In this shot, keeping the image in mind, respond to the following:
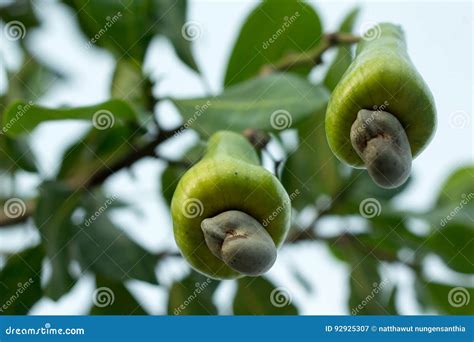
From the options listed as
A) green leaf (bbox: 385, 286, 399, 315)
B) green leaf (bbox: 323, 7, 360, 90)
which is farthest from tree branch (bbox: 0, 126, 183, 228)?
green leaf (bbox: 385, 286, 399, 315)

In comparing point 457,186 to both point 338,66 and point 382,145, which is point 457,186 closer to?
point 338,66

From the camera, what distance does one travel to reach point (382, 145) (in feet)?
2.76

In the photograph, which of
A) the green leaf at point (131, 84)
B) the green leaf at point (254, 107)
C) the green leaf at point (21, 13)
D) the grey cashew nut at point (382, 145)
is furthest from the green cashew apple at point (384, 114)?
the green leaf at point (21, 13)

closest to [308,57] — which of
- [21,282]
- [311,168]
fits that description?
[311,168]

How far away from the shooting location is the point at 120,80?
1.37 meters

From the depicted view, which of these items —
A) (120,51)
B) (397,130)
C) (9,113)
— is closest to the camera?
(397,130)

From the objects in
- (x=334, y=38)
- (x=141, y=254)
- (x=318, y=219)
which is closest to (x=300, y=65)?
(x=334, y=38)

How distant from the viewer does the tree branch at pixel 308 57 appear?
1.29 metres

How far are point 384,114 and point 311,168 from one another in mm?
577

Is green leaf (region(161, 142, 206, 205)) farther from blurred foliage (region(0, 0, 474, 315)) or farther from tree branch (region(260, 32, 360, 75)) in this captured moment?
tree branch (region(260, 32, 360, 75))

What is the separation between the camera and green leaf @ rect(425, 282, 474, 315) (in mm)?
1550

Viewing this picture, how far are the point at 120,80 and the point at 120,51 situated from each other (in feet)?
0.20

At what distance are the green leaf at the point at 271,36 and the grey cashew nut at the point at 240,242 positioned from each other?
549 mm

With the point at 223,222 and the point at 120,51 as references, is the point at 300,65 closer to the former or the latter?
the point at 120,51
